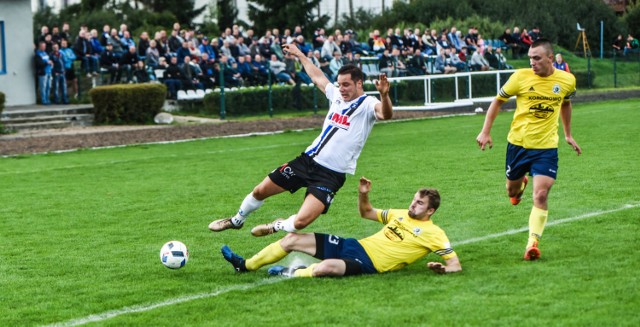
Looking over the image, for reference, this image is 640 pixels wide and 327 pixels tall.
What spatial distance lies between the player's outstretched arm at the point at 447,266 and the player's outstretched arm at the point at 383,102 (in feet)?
4.45

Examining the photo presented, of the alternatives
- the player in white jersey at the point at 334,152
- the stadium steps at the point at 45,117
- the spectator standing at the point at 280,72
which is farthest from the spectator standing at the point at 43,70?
the player in white jersey at the point at 334,152

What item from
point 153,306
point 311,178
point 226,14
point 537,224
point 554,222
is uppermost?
point 226,14

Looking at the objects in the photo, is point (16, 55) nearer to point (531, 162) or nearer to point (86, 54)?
point (86, 54)

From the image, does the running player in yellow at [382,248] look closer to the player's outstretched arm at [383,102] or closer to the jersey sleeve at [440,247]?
the jersey sleeve at [440,247]

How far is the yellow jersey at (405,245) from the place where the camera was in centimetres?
888

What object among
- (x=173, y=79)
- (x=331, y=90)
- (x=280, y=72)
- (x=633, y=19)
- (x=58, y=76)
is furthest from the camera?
(x=633, y=19)

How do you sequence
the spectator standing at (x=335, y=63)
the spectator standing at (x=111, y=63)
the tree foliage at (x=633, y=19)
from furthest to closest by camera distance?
the tree foliage at (x=633, y=19) < the spectator standing at (x=335, y=63) < the spectator standing at (x=111, y=63)

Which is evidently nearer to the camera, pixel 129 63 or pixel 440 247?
pixel 440 247

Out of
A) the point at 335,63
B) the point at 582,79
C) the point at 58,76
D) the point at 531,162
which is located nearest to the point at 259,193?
the point at 531,162

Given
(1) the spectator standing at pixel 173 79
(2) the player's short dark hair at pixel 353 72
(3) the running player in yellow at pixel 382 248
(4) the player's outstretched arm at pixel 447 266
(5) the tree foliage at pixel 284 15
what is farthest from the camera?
(5) the tree foliage at pixel 284 15

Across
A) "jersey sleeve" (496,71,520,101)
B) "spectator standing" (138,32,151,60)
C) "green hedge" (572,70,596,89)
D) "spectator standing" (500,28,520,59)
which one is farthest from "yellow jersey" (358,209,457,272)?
"spectator standing" (500,28,520,59)

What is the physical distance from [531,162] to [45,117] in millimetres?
22470

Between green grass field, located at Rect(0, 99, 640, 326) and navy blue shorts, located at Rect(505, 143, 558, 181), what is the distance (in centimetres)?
72

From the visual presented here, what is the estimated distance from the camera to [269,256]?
9148 mm
